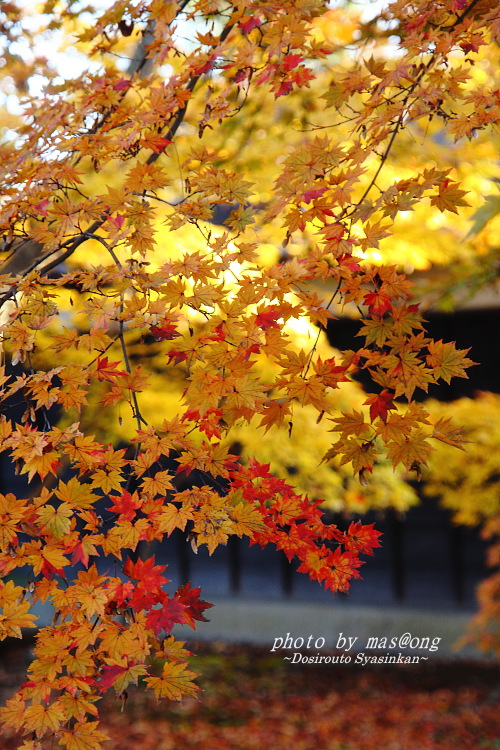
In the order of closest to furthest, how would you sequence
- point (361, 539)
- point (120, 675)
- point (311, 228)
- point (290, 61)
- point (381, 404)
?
point (120, 675) < point (381, 404) < point (361, 539) < point (290, 61) < point (311, 228)

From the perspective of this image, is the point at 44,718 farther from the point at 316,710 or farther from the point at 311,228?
the point at 316,710

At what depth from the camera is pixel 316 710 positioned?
664cm

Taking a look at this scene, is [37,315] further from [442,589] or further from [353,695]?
[442,589]

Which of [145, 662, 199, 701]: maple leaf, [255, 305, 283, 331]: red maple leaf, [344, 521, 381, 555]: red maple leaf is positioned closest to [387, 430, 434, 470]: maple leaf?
[344, 521, 381, 555]: red maple leaf

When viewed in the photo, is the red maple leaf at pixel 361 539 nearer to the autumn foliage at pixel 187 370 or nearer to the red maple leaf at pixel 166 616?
the autumn foliage at pixel 187 370

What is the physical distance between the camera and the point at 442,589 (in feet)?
24.8

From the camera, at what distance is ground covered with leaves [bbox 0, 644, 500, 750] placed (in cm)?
595

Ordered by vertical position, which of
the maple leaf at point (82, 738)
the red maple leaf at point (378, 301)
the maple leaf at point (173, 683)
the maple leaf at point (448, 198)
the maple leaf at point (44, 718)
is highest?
the maple leaf at point (448, 198)

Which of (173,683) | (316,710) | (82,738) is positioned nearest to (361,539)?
(173,683)

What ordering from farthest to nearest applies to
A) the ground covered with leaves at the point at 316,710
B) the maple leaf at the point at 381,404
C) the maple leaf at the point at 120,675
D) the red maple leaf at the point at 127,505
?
the ground covered with leaves at the point at 316,710 → the maple leaf at the point at 381,404 → the red maple leaf at the point at 127,505 → the maple leaf at the point at 120,675

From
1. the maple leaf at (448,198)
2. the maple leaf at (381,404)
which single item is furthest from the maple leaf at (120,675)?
the maple leaf at (448,198)

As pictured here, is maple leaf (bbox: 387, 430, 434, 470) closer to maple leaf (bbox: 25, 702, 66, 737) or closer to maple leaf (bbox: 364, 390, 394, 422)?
maple leaf (bbox: 364, 390, 394, 422)

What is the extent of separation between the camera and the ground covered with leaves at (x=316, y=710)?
5.95 m

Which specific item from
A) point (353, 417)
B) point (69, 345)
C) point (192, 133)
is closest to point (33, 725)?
point (69, 345)
